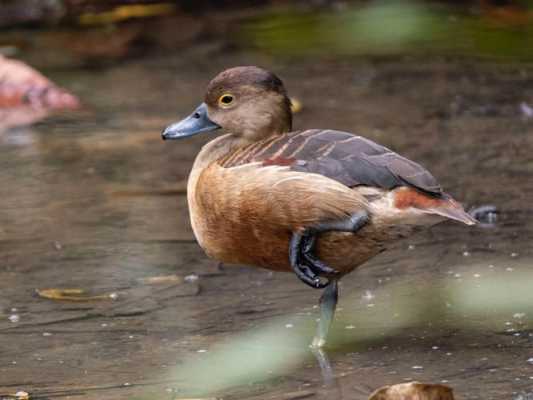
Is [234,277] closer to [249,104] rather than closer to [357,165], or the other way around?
[249,104]

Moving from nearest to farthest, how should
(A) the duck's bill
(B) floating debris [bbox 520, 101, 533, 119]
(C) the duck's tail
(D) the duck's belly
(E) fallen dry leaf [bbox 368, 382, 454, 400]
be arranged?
(E) fallen dry leaf [bbox 368, 382, 454, 400] < (C) the duck's tail < (D) the duck's belly < (A) the duck's bill < (B) floating debris [bbox 520, 101, 533, 119]

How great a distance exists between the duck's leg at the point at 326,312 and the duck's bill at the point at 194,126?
918mm

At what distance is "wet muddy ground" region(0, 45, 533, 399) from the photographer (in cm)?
483

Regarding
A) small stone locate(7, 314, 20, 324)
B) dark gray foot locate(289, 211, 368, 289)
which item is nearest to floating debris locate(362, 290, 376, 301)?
dark gray foot locate(289, 211, 368, 289)

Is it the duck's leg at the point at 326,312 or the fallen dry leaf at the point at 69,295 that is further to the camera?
the fallen dry leaf at the point at 69,295

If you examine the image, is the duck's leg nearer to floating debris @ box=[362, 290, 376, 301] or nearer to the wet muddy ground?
the wet muddy ground

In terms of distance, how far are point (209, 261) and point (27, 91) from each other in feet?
12.3

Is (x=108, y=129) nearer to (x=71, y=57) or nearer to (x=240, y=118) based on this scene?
(x=71, y=57)

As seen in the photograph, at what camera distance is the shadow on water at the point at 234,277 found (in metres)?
4.81

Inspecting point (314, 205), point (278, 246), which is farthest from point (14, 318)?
point (314, 205)

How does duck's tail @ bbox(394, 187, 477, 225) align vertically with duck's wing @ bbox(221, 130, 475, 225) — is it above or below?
below

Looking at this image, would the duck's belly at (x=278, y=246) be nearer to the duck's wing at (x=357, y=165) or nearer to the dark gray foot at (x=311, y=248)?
the dark gray foot at (x=311, y=248)

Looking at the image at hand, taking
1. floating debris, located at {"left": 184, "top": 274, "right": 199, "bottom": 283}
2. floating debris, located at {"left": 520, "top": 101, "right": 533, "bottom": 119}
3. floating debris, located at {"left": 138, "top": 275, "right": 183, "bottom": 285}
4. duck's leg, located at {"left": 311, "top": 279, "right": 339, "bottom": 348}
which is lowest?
floating debris, located at {"left": 520, "top": 101, "right": 533, "bottom": 119}

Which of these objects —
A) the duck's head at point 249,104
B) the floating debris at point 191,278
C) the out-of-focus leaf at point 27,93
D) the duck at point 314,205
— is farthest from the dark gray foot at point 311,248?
the out-of-focus leaf at point 27,93
